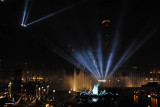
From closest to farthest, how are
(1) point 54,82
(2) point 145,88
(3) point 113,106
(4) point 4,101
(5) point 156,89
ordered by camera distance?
1. (3) point 113,106
2. (4) point 4,101
3. (5) point 156,89
4. (2) point 145,88
5. (1) point 54,82

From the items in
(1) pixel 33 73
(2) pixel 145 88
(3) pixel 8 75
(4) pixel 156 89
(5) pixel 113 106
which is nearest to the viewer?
(5) pixel 113 106

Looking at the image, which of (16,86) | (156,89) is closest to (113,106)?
(156,89)

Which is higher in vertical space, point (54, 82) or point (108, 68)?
point (108, 68)

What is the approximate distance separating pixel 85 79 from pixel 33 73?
32.8 m

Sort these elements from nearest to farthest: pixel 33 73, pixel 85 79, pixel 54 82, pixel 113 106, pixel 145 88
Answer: pixel 113 106, pixel 145 88, pixel 85 79, pixel 54 82, pixel 33 73

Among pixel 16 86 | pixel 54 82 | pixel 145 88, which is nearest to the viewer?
pixel 145 88

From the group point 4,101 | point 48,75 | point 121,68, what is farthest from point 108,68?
point 4,101

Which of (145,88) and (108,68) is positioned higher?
(108,68)

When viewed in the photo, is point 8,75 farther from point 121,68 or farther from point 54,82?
point 121,68

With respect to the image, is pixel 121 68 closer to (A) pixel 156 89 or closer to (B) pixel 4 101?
(A) pixel 156 89

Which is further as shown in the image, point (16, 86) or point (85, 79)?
point (85, 79)

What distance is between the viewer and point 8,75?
62531mm

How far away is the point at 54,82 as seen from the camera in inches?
2680

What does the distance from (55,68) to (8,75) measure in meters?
20.1
